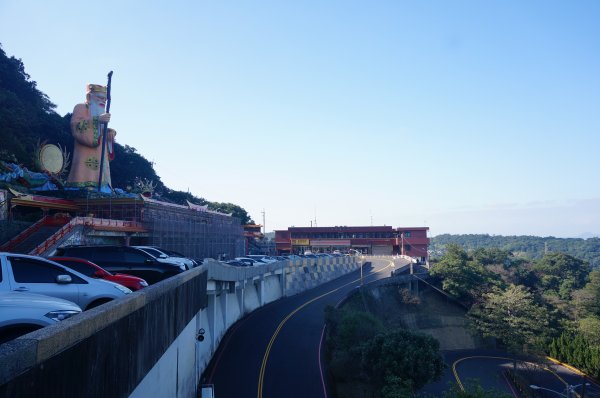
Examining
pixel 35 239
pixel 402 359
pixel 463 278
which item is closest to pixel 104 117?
pixel 35 239

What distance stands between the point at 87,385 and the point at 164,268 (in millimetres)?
10014

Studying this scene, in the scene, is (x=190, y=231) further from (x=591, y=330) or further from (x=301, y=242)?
(x=301, y=242)

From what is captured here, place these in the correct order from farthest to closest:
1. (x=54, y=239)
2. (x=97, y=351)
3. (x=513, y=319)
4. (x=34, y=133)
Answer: (x=34, y=133), (x=513, y=319), (x=54, y=239), (x=97, y=351)

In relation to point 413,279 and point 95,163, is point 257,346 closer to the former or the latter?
point 95,163

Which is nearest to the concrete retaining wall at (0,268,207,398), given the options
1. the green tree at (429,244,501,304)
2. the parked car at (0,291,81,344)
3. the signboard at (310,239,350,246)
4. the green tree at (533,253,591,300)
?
the parked car at (0,291,81,344)

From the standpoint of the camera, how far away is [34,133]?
6388 centimetres

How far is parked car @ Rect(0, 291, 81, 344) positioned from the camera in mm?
5492

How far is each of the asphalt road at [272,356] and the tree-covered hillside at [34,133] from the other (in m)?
31.7

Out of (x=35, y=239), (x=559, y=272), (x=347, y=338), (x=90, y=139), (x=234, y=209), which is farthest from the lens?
(x=234, y=209)

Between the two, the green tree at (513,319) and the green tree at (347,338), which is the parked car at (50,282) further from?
the green tree at (513,319)

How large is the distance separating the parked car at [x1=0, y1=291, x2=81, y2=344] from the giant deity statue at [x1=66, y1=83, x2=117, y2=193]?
4094 centimetres

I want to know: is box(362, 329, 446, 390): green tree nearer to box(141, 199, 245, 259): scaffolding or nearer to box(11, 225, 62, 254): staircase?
box(11, 225, 62, 254): staircase

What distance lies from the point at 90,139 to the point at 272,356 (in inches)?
1230

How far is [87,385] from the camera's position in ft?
15.0
